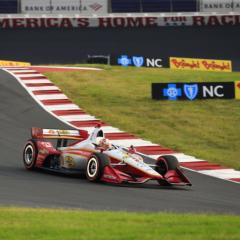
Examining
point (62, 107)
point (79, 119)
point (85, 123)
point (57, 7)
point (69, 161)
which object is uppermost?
point (57, 7)

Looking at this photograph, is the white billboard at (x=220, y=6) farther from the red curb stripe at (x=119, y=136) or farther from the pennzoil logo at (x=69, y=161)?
the pennzoil logo at (x=69, y=161)

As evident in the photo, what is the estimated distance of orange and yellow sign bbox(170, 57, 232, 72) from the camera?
122ft

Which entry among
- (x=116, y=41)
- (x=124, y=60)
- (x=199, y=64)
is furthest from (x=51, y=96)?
(x=116, y=41)

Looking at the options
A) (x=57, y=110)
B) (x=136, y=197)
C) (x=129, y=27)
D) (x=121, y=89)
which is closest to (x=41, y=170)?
(x=136, y=197)

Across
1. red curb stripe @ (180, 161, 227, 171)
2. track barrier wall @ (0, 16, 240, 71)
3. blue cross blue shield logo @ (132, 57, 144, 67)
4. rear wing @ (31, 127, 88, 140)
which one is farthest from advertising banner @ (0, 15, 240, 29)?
rear wing @ (31, 127, 88, 140)

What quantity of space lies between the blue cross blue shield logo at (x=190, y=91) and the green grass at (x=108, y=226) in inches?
593

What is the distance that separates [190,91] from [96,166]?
11531mm

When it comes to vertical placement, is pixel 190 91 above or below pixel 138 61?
below

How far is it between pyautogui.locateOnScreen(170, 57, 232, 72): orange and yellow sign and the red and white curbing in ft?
36.6

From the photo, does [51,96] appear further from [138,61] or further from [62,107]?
[138,61]

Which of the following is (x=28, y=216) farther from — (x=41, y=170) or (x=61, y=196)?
(x=41, y=170)

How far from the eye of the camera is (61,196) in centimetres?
1060

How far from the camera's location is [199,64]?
37281mm

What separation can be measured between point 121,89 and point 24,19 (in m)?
13.8
